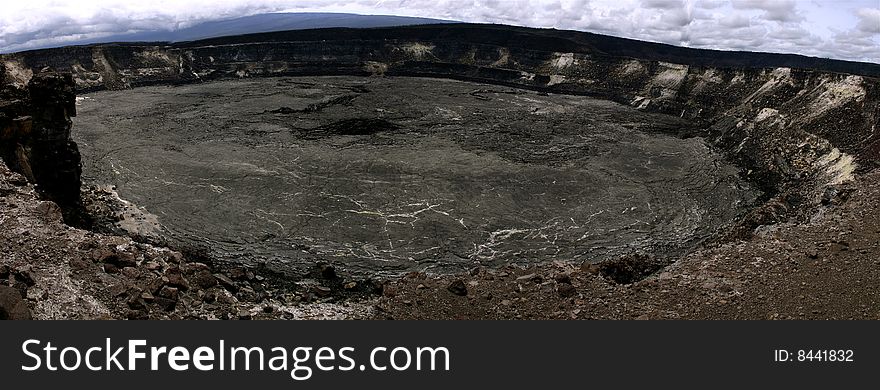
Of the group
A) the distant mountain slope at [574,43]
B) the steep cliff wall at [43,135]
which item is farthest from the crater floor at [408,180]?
the distant mountain slope at [574,43]

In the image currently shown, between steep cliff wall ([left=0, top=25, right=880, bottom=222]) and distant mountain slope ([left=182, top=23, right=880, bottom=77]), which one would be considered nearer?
steep cliff wall ([left=0, top=25, right=880, bottom=222])

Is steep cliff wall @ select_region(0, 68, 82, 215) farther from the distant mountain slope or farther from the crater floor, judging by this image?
the distant mountain slope

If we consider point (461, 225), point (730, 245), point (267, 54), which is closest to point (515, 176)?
point (461, 225)

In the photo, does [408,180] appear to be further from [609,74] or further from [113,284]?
[609,74]

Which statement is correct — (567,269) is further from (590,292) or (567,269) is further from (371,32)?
(371,32)

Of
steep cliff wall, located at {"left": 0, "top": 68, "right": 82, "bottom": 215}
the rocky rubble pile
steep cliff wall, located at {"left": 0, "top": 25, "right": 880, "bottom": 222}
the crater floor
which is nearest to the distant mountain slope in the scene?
steep cliff wall, located at {"left": 0, "top": 25, "right": 880, "bottom": 222}
